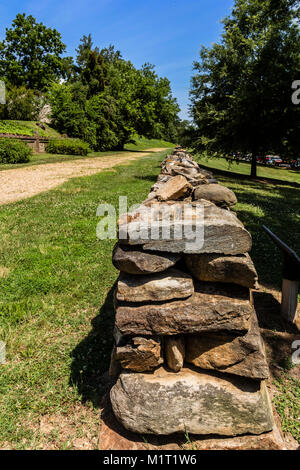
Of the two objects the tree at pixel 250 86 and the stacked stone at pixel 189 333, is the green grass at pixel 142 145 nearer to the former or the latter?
the tree at pixel 250 86

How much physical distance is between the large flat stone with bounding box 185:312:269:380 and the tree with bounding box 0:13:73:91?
55.3m

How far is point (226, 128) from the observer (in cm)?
1747

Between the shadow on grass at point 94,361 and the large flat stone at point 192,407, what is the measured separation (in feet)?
1.83

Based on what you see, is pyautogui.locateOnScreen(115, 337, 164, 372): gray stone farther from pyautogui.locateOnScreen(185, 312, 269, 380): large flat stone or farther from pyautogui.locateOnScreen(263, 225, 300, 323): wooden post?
pyautogui.locateOnScreen(263, 225, 300, 323): wooden post

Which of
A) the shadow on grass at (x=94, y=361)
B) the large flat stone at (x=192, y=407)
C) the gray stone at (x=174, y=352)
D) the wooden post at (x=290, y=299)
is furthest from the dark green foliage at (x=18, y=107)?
the large flat stone at (x=192, y=407)

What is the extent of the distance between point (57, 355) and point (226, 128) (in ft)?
56.3

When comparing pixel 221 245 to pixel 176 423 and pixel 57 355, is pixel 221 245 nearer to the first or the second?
pixel 176 423

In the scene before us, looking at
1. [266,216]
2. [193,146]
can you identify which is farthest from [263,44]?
[266,216]

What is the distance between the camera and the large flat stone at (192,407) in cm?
226

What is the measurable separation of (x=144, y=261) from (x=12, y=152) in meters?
19.9

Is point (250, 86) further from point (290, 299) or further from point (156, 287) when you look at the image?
point (156, 287)

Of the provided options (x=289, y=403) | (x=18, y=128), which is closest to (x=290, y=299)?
(x=289, y=403)

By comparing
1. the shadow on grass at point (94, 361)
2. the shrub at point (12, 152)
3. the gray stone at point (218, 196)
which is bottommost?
the shadow on grass at point (94, 361)

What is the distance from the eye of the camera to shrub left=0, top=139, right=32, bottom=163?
1906cm
